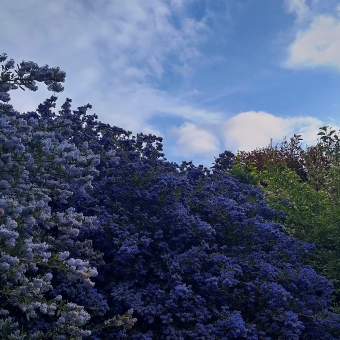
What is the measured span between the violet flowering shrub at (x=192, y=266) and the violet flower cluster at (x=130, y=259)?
1 centimetres

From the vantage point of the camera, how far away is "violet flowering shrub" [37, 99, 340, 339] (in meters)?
4.33

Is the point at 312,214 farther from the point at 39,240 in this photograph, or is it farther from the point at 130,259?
the point at 39,240

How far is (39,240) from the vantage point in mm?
4301

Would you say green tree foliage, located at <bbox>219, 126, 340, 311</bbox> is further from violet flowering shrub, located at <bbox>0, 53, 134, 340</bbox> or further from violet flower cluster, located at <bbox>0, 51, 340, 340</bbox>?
violet flowering shrub, located at <bbox>0, 53, 134, 340</bbox>

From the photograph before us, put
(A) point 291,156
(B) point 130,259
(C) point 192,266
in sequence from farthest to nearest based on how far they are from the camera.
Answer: (A) point 291,156, (B) point 130,259, (C) point 192,266

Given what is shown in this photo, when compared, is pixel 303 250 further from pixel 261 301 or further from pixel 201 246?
pixel 201 246

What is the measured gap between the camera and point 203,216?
215 inches

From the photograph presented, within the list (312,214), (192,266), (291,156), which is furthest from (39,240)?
(291,156)

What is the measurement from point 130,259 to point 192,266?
24.3 inches

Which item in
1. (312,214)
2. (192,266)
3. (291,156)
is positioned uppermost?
(291,156)

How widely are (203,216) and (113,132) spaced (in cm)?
205

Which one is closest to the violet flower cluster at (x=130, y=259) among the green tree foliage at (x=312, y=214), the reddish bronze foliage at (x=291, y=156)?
the green tree foliage at (x=312, y=214)

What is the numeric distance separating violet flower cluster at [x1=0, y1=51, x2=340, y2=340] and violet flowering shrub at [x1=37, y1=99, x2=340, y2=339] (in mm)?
13

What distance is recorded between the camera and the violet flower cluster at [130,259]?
382 cm
